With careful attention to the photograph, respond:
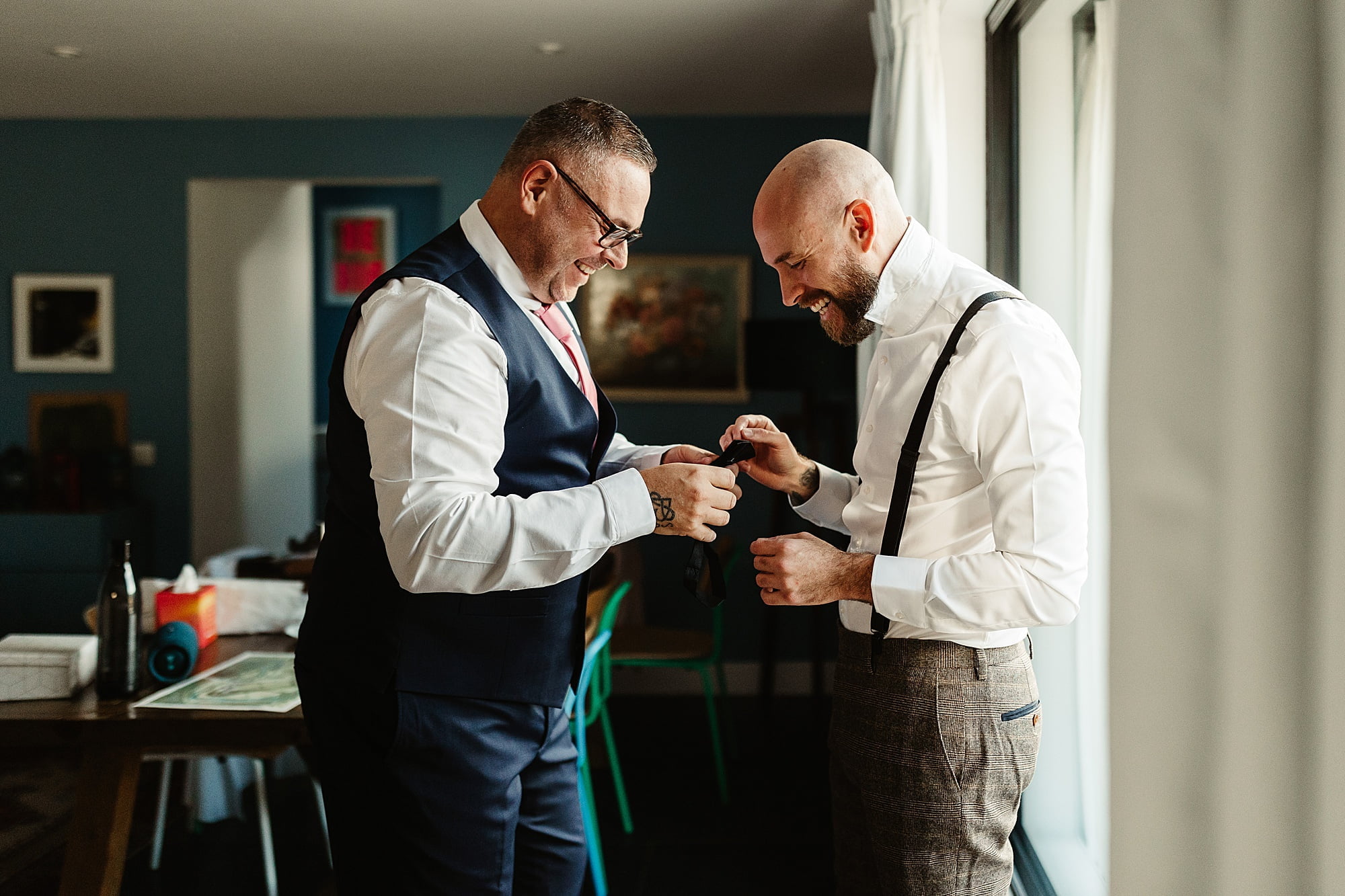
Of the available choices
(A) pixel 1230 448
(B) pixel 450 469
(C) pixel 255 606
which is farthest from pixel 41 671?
(A) pixel 1230 448

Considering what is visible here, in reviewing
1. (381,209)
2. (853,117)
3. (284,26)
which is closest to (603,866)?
(284,26)

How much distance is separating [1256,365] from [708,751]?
12.3ft

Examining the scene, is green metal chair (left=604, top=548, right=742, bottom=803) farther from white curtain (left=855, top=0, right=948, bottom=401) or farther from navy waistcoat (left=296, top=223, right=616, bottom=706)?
navy waistcoat (left=296, top=223, right=616, bottom=706)

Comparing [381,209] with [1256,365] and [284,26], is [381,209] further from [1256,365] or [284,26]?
[1256,365]

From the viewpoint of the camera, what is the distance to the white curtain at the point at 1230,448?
525 millimetres

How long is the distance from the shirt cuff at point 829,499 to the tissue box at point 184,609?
1413 mm

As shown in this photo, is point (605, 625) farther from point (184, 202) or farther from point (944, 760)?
point (184, 202)

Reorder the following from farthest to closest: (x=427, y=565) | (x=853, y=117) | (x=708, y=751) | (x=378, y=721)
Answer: (x=853, y=117), (x=708, y=751), (x=378, y=721), (x=427, y=565)

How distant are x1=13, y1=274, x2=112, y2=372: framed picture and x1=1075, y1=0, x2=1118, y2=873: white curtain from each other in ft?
16.0

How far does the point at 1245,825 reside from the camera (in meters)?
0.56

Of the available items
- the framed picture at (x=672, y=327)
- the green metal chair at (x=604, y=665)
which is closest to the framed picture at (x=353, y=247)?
the framed picture at (x=672, y=327)

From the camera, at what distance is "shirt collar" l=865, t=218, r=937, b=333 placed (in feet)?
4.72

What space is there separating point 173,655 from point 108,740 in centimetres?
26

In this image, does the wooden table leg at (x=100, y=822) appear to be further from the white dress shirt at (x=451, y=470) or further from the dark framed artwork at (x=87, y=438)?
the dark framed artwork at (x=87, y=438)
